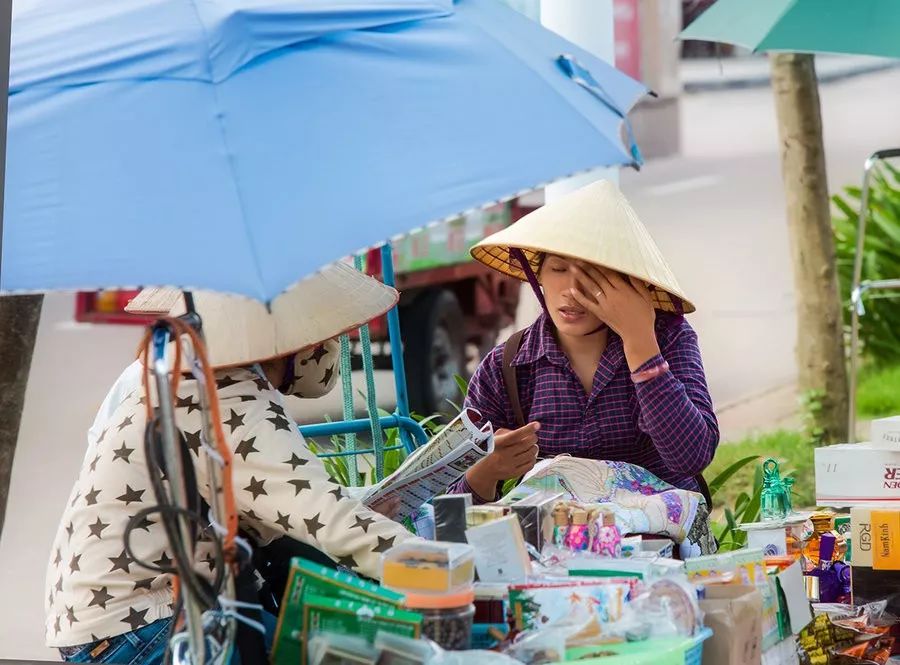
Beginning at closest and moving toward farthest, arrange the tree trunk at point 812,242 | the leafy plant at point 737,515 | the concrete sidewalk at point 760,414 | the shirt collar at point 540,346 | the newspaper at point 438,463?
the newspaper at point 438,463 → the shirt collar at point 540,346 → the leafy plant at point 737,515 → the tree trunk at point 812,242 → the concrete sidewalk at point 760,414

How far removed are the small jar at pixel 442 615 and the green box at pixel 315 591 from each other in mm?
33

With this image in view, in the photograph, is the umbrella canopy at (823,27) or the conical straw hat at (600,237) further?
the umbrella canopy at (823,27)

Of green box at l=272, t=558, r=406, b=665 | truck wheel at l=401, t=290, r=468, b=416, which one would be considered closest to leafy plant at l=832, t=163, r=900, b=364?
truck wheel at l=401, t=290, r=468, b=416

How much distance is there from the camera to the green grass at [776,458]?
611 cm

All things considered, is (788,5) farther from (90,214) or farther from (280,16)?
(90,214)

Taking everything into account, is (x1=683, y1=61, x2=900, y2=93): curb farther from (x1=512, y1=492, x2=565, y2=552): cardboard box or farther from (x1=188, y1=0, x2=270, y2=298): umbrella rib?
(x1=188, y1=0, x2=270, y2=298): umbrella rib

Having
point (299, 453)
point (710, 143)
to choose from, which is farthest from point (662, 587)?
point (710, 143)

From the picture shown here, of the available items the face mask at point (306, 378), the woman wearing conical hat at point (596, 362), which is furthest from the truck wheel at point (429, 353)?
the face mask at point (306, 378)

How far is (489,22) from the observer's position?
2.56 meters

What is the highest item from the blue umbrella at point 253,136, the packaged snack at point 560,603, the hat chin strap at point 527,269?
the blue umbrella at point 253,136

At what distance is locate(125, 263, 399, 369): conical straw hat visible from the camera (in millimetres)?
2607

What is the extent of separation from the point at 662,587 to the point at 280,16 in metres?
1.14

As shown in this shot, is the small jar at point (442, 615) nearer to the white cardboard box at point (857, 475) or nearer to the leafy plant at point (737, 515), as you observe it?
the white cardboard box at point (857, 475)

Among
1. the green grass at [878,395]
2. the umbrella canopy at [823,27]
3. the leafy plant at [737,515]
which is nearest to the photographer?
the leafy plant at [737,515]
